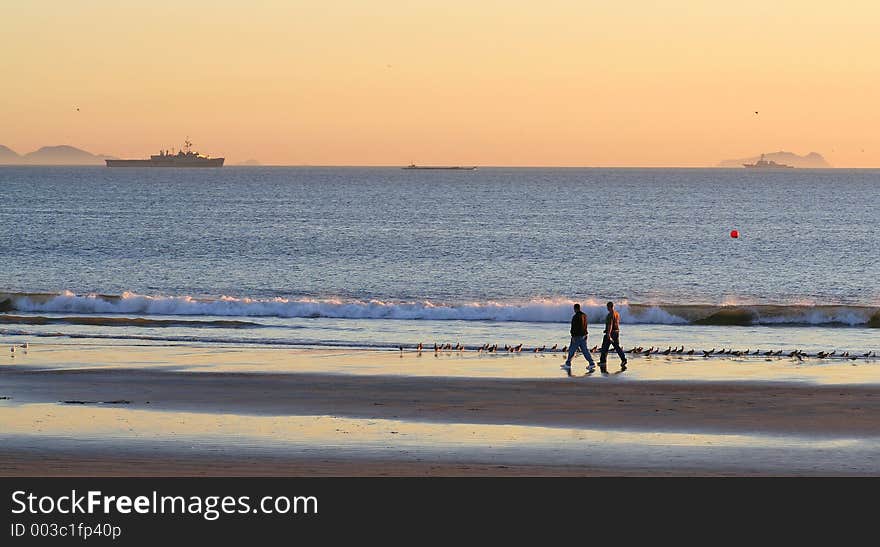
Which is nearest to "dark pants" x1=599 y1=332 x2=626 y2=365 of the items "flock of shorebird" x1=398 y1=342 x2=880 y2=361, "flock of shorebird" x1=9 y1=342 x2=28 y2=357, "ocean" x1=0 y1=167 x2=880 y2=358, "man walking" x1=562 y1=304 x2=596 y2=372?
"man walking" x1=562 y1=304 x2=596 y2=372

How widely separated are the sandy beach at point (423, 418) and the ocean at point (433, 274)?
20.7ft

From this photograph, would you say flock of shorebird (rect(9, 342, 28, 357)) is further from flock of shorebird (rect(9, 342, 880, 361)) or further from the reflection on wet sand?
the reflection on wet sand

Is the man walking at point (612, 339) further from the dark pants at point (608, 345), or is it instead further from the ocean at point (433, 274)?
the ocean at point (433, 274)

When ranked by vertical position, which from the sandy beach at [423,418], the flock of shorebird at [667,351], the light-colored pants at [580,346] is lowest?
the flock of shorebird at [667,351]

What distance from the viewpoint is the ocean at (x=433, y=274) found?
3706 centimetres

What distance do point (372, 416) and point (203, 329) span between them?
17.7m

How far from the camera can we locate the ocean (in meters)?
37.1

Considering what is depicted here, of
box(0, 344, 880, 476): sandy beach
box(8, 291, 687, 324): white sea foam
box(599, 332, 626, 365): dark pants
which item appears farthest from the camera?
box(8, 291, 687, 324): white sea foam

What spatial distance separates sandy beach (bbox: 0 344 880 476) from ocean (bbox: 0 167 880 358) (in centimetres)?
631

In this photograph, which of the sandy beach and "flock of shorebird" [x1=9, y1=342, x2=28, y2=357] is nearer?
the sandy beach

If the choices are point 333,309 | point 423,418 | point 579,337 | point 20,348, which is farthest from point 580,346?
point 333,309

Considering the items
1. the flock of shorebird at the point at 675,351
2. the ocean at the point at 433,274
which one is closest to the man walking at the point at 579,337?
the flock of shorebird at the point at 675,351

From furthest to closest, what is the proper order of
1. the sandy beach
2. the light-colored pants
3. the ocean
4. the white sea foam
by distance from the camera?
the white sea foam
the ocean
the light-colored pants
the sandy beach
